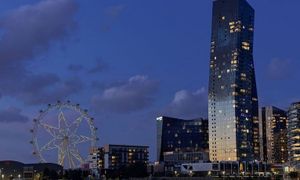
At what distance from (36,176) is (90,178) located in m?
18.8

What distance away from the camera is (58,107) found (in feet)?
497

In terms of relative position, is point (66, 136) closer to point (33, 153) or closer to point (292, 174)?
point (33, 153)

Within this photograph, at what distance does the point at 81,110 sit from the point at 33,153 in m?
17.0

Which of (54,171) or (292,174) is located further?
(54,171)

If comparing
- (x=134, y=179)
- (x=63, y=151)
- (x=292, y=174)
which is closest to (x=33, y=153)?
(x=63, y=151)

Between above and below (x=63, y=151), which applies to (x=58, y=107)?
above

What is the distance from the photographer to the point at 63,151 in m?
147

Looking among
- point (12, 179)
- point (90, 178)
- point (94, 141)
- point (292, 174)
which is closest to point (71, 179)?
point (90, 178)

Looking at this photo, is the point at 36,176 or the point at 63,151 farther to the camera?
the point at 36,176

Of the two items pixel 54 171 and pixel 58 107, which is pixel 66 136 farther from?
pixel 54 171

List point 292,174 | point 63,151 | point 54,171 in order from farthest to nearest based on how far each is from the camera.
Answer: point 54,171 → point 292,174 → point 63,151

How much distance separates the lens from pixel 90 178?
631 feet

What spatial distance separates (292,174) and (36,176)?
281 ft

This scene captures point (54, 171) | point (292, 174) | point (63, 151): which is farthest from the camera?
point (54, 171)
